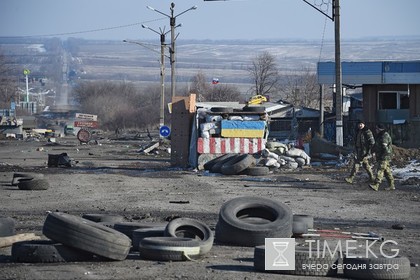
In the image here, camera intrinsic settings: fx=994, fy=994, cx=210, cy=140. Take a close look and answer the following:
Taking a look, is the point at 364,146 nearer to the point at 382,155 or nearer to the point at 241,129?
the point at 382,155

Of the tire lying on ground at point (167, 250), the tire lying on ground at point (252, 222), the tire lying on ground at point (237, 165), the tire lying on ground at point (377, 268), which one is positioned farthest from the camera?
the tire lying on ground at point (237, 165)

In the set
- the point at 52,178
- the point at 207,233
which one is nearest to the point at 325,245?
the point at 207,233

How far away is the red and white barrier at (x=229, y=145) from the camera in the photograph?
102 ft

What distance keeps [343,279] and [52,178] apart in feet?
54.3

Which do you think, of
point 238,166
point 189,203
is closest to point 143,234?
point 189,203

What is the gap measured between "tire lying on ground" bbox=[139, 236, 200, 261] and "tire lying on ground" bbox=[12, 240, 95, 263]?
2.16ft

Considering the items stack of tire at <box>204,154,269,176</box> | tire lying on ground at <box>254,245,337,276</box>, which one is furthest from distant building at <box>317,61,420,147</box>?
tire lying on ground at <box>254,245,337,276</box>

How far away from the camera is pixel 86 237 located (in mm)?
11562

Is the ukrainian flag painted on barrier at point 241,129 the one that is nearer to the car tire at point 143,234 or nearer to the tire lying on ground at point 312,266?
the car tire at point 143,234

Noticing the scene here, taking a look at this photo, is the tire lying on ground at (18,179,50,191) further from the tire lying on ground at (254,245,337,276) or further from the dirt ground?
the tire lying on ground at (254,245,337,276)

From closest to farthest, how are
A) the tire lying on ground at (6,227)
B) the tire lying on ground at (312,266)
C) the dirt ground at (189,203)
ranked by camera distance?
the tire lying on ground at (312,266), the dirt ground at (189,203), the tire lying on ground at (6,227)

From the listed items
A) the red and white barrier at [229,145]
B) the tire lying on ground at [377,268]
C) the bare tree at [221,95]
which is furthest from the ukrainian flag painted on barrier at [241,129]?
the bare tree at [221,95]

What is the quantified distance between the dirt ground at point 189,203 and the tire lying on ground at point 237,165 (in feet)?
1.84

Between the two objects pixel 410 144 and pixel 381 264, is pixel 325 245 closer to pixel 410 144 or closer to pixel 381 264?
pixel 381 264
